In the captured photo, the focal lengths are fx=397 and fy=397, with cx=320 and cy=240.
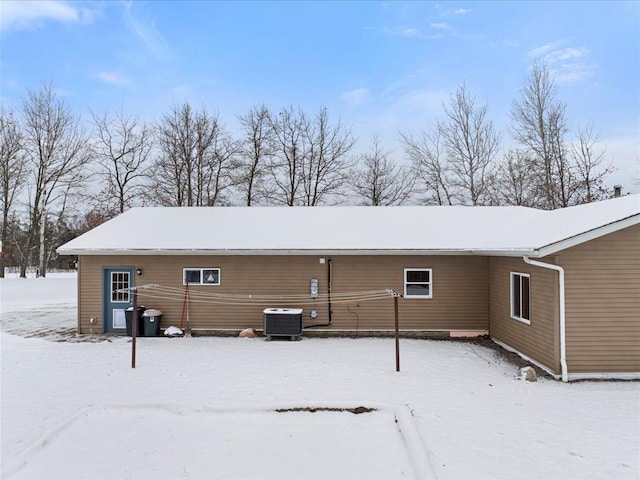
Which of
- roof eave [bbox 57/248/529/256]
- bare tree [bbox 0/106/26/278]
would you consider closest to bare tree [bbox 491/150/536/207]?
roof eave [bbox 57/248/529/256]

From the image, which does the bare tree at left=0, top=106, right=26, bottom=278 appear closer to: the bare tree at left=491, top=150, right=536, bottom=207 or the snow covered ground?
the snow covered ground

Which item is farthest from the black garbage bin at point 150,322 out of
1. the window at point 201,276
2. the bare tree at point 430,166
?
the bare tree at point 430,166

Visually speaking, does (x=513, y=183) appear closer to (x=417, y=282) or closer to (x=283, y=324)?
(x=417, y=282)

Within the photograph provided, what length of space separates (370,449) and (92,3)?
13058mm

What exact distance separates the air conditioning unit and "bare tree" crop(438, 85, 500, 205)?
705 inches

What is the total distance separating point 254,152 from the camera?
26422 millimetres

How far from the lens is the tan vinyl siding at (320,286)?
11250 mm

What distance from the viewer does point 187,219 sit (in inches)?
529

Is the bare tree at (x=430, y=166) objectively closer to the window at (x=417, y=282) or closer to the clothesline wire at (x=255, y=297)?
the window at (x=417, y=282)

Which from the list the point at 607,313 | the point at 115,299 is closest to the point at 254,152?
the point at 115,299

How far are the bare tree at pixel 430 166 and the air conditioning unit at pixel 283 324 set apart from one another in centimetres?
1780

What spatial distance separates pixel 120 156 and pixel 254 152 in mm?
8655

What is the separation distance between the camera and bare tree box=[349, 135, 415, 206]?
26.8m

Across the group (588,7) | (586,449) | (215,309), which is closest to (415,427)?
(586,449)
